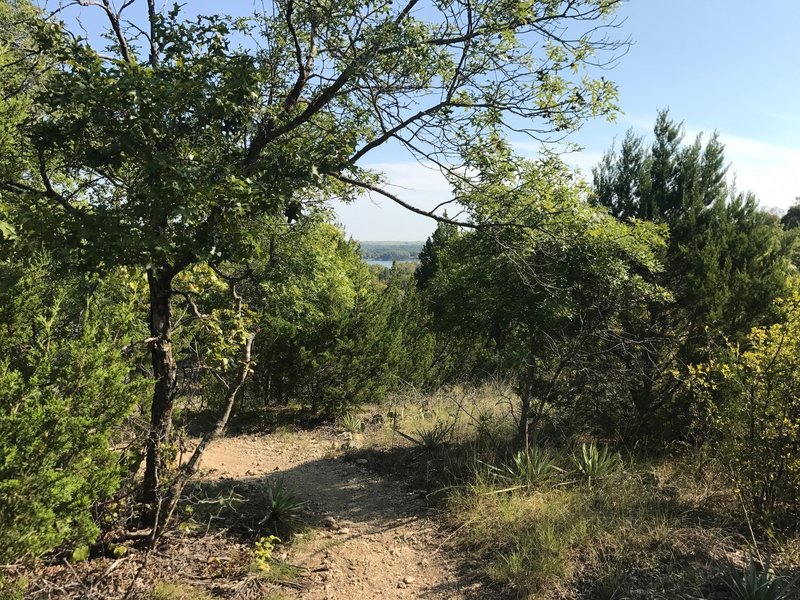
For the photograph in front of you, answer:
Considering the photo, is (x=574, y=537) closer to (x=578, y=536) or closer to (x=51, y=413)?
(x=578, y=536)

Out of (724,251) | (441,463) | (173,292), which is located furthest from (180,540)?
(724,251)

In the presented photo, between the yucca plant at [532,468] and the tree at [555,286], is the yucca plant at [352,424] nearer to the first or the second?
the tree at [555,286]

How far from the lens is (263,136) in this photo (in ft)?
13.0

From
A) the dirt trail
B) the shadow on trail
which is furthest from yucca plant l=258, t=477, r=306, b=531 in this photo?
the dirt trail

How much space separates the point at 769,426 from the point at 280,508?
4592 millimetres

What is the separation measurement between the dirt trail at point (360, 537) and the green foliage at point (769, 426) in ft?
8.58

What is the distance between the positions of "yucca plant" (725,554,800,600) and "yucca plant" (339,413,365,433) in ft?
22.9

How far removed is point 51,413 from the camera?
9.71 ft

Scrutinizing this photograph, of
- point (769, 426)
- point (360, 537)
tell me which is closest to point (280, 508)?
point (360, 537)

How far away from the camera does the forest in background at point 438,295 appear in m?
3.11

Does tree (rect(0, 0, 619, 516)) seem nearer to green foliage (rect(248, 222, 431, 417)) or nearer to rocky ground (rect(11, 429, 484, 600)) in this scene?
rocky ground (rect(11, 429, 484, 600))

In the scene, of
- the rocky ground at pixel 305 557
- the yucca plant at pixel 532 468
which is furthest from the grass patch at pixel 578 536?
the rocky ground at pixel 305 557

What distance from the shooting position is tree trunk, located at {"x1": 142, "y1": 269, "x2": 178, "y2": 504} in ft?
13.5

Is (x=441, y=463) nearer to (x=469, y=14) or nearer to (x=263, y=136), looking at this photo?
(x=263, y=136)
